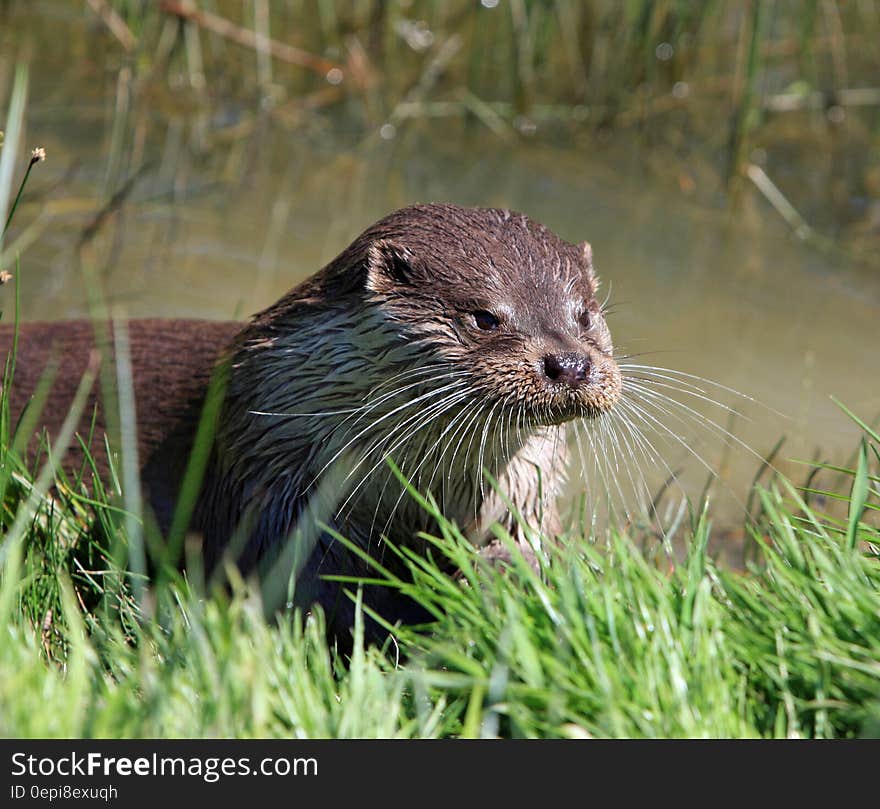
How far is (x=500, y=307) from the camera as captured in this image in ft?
8.45

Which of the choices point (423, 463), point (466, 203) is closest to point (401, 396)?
point (423, 463)

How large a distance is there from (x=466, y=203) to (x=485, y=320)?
319 cm

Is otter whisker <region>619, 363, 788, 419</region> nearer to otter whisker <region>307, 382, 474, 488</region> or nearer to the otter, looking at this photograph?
the otter

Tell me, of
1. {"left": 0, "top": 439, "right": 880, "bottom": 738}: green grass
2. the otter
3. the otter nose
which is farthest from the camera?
the otter

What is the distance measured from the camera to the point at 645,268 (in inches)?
211

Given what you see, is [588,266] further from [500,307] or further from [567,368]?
[567,368]

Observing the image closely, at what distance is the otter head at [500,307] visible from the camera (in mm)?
2457

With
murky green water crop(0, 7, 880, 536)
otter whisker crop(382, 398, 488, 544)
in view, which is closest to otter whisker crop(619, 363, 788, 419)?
murky green water crop(0, 7, 880, 536)

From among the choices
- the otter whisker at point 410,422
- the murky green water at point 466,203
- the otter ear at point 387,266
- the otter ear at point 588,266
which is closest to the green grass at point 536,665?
the otter whisker at point 410,422

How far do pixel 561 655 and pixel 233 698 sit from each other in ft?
1.43

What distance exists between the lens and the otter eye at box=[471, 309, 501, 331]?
2582 millimetres

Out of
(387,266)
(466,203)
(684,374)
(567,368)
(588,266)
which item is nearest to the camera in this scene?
(567,368)

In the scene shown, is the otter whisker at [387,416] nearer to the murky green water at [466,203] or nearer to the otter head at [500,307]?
the otter head at [500,307]
